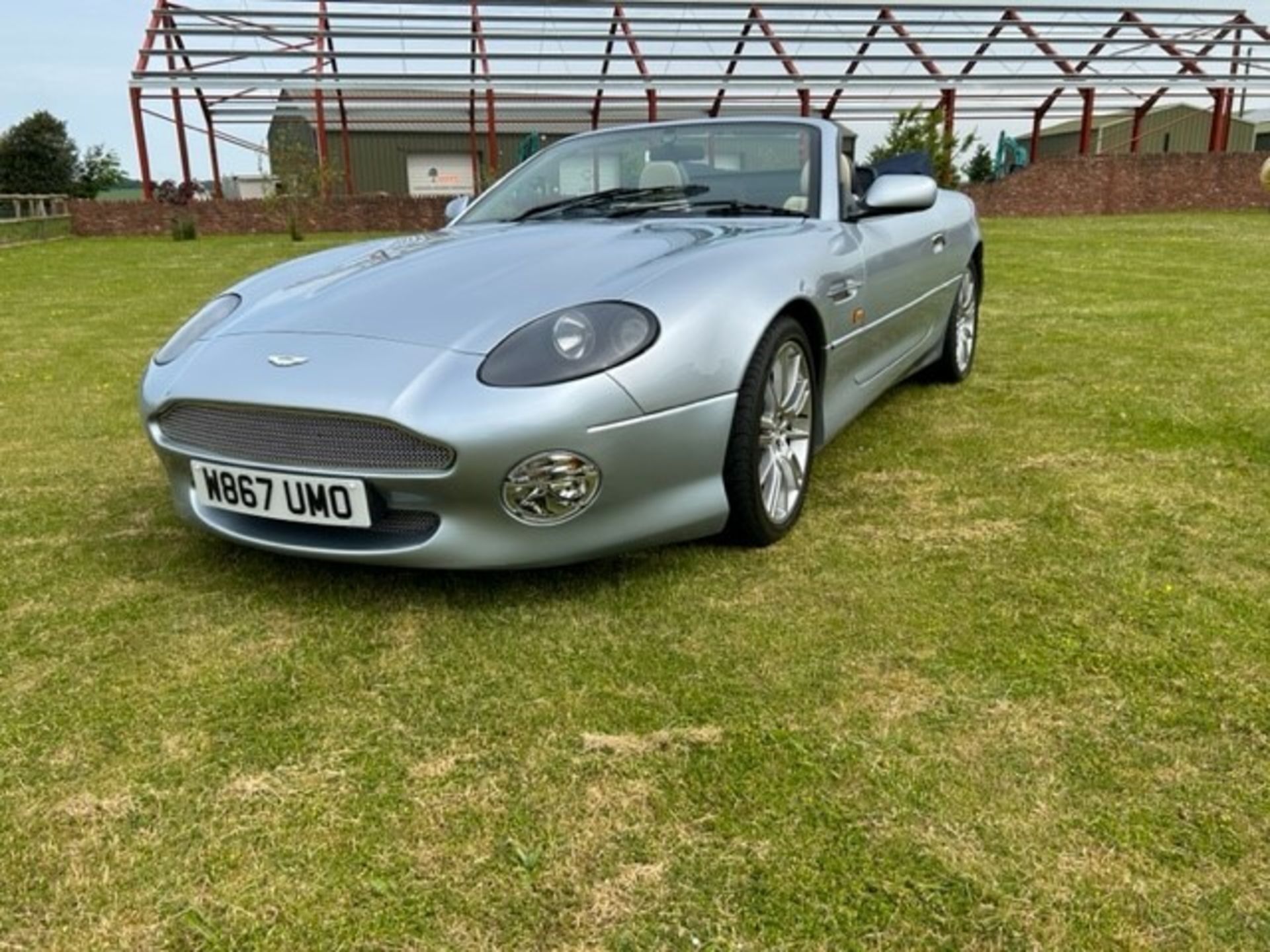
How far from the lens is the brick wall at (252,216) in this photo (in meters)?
18.4

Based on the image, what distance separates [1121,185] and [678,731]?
2204 centimetres

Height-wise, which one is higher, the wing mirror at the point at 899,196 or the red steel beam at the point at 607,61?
the red steel beam at the point at 607,61

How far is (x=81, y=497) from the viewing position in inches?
127

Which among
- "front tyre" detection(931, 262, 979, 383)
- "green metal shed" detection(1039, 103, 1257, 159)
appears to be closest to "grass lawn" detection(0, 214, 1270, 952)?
"front tyre" detection(931, 262, 979, 383)

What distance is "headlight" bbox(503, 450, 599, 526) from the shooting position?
2.15 meters

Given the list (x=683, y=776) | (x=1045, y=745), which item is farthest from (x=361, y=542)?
(x=1045, y=745)

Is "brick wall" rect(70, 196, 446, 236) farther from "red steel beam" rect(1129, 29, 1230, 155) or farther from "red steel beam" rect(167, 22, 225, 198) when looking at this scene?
"red steel beam" rect(1129, 29, 1230, 155)

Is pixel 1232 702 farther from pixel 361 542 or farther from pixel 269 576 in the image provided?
pixel 269 576

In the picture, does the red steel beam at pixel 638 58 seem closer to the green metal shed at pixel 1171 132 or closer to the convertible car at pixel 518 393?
the convertible car at pixel 518 393

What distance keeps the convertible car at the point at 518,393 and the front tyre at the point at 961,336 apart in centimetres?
157

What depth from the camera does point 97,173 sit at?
37.4 metres

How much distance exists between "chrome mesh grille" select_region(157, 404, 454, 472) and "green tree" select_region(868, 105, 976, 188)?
18.4 meters

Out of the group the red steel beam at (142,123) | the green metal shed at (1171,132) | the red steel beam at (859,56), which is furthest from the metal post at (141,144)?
the green metal shed at (1171,132)

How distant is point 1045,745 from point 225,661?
165 cm
